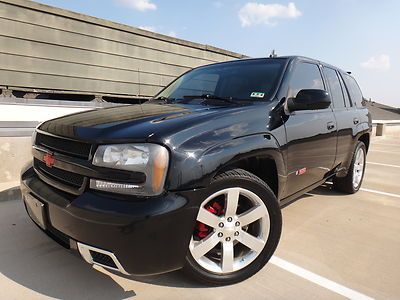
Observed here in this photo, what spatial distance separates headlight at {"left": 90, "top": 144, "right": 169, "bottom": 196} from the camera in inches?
80.4

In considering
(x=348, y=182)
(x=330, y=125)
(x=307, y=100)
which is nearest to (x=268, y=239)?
(x=307, y=100)

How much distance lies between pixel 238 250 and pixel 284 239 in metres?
0.81

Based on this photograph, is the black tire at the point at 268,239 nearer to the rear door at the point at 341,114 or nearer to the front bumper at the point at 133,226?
the front bumper at the point at 133,226

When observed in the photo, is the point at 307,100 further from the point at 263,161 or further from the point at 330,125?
the point at 330,125

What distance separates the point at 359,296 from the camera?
2375mm

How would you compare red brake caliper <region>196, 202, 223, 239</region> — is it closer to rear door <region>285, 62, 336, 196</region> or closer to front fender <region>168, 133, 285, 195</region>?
front fender <region>168, 133, 285, 195</region>

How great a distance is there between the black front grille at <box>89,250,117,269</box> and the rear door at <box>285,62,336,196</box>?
5.29 feet

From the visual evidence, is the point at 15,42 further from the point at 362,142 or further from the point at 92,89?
the point at 362,142

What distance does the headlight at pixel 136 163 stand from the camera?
6.70ft

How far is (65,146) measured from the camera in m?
2.35

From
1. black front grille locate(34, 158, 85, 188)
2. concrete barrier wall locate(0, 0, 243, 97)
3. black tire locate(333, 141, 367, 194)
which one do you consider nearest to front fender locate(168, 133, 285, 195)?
black front grille locate(34, 158, 85, 188)

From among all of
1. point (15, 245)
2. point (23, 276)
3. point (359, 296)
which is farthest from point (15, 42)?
point (359, 296)

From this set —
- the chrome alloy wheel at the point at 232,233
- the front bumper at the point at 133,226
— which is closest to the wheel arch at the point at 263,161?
the chrome alloy wheel at the point at 232,233

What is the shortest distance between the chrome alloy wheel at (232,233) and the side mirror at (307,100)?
97 centimetres
